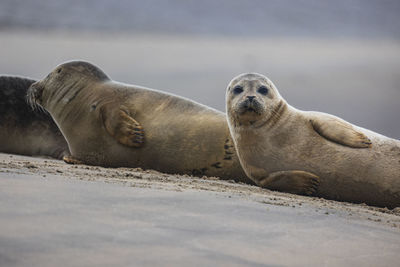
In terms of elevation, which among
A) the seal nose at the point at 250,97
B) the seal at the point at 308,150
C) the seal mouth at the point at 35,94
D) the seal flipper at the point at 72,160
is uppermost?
the seal mouth at the point at 35,94

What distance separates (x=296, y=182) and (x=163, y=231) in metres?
2.48

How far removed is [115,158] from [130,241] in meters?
3.85

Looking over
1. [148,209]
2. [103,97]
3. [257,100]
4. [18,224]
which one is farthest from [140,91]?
[18,224]

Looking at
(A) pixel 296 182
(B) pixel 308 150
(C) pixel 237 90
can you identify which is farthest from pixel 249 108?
(A) pixel 296 182

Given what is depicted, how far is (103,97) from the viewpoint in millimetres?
5723

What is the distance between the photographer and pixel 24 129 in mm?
6613

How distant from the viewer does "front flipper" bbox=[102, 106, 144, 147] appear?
527 cm

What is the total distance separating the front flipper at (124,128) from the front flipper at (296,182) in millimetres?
1696

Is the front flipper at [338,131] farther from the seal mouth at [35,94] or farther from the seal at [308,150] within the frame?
the seal mouth at [35,94]

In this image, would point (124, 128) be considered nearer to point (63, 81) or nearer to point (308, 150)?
point (63, 81)

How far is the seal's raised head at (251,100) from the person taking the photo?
4332 mm

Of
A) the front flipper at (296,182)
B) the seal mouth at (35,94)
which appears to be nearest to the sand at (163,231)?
the front flipper at (296,182)

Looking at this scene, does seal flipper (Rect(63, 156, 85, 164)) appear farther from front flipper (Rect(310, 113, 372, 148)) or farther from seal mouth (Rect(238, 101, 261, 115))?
front flipper (Rect(310, 113, 372, 148))

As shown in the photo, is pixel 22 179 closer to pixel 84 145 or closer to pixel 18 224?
pixel 18 224
